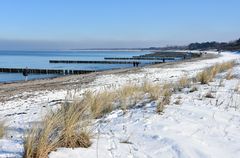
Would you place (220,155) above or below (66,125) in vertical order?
below

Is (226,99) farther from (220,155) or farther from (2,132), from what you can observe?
(2,132)

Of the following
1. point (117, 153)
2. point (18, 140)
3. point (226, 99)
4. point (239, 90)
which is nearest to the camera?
point (117, 153)

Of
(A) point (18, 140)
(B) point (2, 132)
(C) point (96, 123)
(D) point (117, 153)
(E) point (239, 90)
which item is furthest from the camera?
(E) point (239, 90)

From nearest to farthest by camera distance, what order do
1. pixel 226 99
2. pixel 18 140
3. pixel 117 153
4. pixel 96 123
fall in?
pixel 117 153
pixel 18 140
pixel 96 123
pixel 226 99

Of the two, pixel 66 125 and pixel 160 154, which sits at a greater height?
pixel 66 125

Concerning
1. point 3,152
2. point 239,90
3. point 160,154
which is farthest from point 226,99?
point 3,152

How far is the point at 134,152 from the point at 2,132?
195 centimetres

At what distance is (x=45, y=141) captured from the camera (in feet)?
13.4

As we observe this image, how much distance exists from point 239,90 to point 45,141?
295 inches

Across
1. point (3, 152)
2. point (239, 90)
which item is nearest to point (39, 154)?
point (3, 152)

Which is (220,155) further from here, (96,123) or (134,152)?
(96,123)

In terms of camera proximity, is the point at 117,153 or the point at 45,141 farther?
the point at 117,153

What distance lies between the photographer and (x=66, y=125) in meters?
4.69

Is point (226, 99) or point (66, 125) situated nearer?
point (66, 125)
